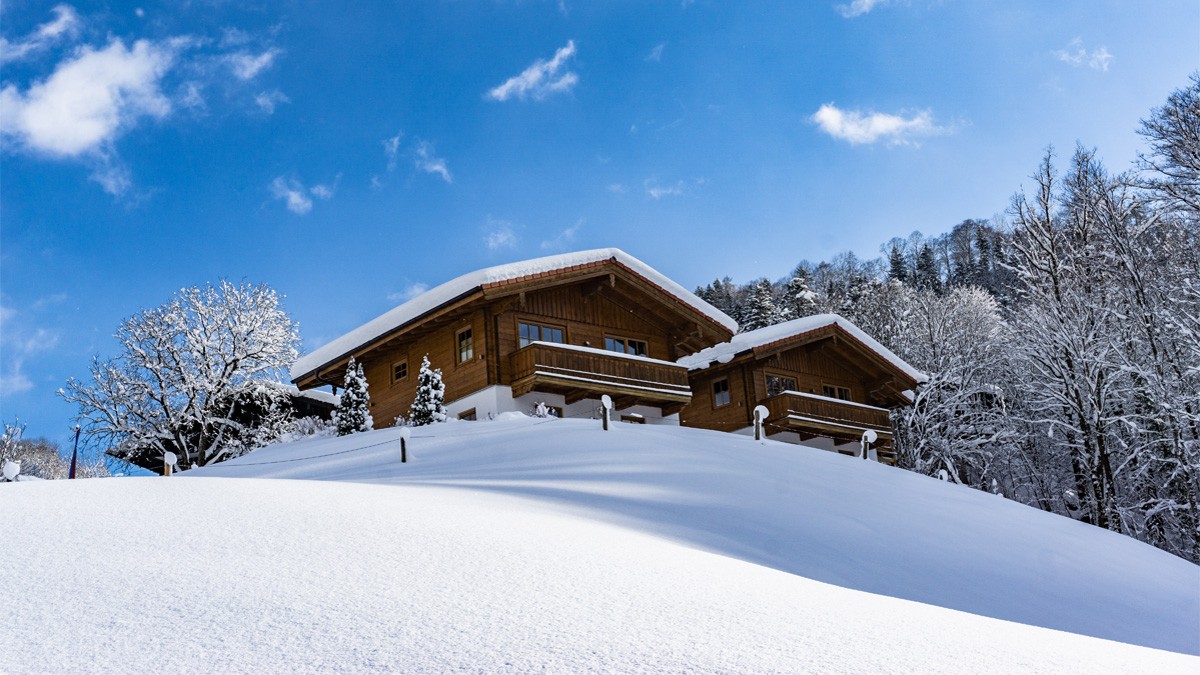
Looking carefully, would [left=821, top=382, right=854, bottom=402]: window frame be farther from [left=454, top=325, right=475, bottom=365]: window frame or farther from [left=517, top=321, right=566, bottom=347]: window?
[left=454, top=325, right=475, bottom=365]: window frame

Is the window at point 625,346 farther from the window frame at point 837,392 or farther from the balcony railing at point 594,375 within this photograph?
the window frame at point 837,392

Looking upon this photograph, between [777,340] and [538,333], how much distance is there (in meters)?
9.02

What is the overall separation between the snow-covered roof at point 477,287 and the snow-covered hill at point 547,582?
1136 cm

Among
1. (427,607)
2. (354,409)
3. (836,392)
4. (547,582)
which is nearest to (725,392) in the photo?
(836,392)

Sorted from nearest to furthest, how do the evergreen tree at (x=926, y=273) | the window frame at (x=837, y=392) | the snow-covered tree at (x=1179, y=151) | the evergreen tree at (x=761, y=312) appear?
the snow-covered tree at (x=1179, y=151)
the window frame at (x=837, y=392)
the evergreen tree at (x=761, y=312)
the evergreen tree at (x=926, y=273)

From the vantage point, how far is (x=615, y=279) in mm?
26781

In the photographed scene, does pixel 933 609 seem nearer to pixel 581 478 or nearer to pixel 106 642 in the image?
pixel 106 642

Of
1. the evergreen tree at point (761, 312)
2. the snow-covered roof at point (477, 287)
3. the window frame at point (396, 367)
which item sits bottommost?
the window frame at point (396, 367)

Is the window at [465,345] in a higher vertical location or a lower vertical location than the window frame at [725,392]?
higher

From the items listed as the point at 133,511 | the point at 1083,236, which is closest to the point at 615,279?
the point at 1083,236

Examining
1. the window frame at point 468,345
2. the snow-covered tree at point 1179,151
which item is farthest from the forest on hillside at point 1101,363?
the window frame at point 468,345

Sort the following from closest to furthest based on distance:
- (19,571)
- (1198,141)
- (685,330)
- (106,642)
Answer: (106,642), (19,571), (1198,141), (685,330)

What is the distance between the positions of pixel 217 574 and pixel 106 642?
3.78ft

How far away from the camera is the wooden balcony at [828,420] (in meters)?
30.1
